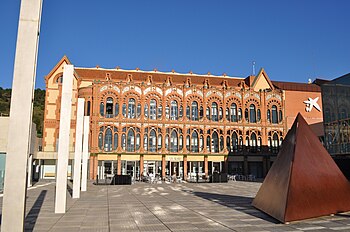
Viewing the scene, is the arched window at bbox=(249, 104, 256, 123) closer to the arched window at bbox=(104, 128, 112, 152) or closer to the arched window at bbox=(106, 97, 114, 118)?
the arched window at bbox=(106, 97, 114, 118)

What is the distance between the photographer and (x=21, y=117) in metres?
7.00

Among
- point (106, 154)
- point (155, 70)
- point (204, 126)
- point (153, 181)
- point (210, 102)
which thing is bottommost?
point (153, 181)

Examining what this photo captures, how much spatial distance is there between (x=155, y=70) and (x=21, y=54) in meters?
43.5

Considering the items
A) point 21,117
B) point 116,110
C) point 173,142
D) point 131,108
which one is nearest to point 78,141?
point 21,117

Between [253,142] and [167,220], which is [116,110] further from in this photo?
[167,220]

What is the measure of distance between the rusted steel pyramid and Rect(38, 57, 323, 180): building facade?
29.5 metres

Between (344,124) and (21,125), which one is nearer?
(21,125)

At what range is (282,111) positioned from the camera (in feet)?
156

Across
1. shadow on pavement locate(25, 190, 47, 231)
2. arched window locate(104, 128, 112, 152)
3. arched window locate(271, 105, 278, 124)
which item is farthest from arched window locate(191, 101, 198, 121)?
shadow on pavement locate(25, 190, 47, 231)

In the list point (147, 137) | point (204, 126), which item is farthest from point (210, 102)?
point (147, 137)

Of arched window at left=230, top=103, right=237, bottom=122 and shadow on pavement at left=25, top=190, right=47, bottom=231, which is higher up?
arched window at left=230, top=103, right=237, bottom=122

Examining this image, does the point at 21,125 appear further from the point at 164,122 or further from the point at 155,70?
the point at 155,70

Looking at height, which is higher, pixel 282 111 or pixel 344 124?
pixel 282 111

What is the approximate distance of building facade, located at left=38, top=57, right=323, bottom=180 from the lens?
4150cm
